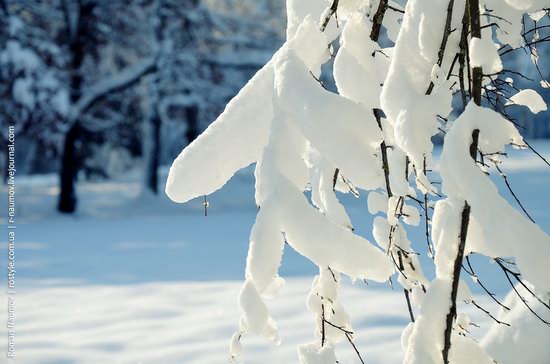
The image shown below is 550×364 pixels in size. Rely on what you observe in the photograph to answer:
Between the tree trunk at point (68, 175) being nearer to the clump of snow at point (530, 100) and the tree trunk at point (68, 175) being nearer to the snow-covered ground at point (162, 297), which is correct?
the snow-covered ground at point (162, 297)

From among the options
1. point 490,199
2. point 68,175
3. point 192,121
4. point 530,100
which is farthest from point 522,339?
point 192,121

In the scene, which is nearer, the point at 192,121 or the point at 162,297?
the point at 162,297

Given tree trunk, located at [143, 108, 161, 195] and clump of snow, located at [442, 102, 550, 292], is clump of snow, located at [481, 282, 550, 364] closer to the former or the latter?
clump of snow, located at [442, 102, 550, 292]

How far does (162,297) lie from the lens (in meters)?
5.67

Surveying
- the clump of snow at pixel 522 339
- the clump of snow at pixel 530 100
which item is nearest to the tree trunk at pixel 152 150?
the clump of snow at pixel 522 339

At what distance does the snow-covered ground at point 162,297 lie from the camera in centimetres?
382

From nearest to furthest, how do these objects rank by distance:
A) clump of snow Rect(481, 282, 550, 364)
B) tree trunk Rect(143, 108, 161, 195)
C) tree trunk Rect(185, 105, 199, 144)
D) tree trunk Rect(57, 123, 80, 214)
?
clump of snow Rect(481, 282, 550, 364)
tree trunk Rect(57, 123, 80, 214)
tree trunk Rect(143, 108, 161, 195)
tree trunk Rect(185, 105, 199, 144)

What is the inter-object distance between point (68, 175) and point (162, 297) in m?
10.3

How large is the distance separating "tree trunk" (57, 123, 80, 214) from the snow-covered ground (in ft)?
6.13

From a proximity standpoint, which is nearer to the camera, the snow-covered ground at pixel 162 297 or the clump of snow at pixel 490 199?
the clump of snow at pixel 490 199

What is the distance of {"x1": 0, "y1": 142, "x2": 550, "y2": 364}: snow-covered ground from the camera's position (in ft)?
12.5

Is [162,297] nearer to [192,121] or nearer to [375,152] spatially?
[375,152]

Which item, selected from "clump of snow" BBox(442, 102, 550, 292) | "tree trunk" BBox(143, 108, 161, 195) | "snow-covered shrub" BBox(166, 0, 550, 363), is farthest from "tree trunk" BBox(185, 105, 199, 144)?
"clump of snow" BBox(442, 102, 550, 292)

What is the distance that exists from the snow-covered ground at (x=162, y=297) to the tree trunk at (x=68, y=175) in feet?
6.13
